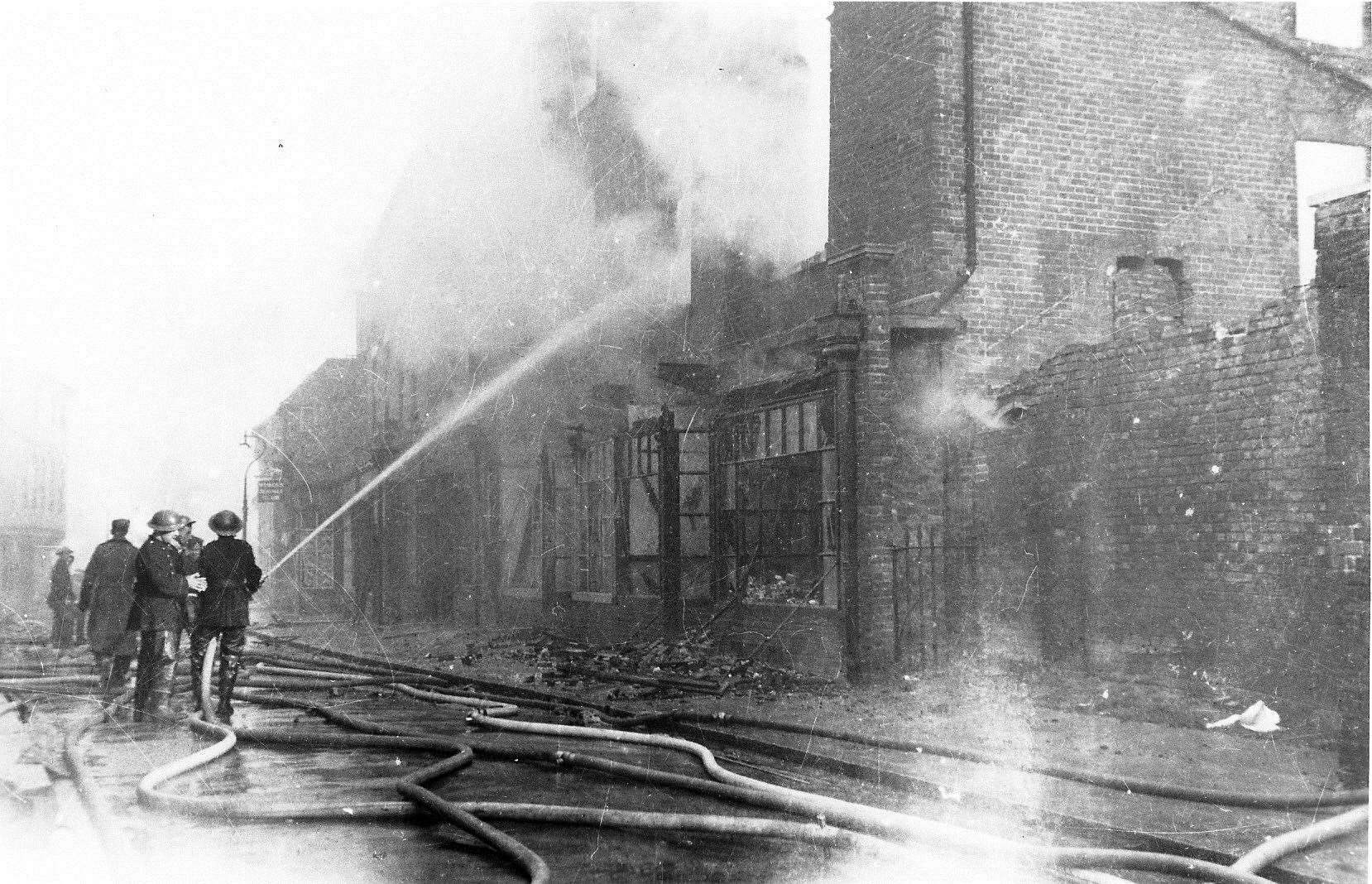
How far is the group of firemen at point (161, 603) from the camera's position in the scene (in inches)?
393

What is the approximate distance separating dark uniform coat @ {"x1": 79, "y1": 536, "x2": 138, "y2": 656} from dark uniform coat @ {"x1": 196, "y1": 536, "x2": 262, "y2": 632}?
124cm

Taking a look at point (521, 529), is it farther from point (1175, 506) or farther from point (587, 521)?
point (1175, 506)

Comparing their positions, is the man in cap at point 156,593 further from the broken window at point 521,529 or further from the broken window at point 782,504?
the broken window at point 521,529

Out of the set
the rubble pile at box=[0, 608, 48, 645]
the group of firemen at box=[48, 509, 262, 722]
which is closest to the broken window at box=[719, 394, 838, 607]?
the group of firemen at box=[48, 509, 262, 722]

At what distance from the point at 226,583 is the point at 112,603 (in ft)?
5.50

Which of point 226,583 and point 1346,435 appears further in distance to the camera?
point 226,583

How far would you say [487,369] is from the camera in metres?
22.2

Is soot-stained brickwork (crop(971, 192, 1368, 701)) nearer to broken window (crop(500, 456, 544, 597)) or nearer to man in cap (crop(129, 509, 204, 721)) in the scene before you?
man in cap (crop(129, 509, 204, 721))

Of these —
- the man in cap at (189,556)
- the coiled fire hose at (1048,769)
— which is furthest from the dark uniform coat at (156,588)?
the coiled fire hose at (1048,769)

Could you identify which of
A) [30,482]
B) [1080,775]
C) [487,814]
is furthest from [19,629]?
[1080,775]

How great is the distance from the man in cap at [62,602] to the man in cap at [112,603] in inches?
172

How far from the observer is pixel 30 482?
1747 cm

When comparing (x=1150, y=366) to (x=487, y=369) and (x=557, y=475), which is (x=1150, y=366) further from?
(x=487, y=369)

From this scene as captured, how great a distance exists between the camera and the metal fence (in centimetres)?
1109
